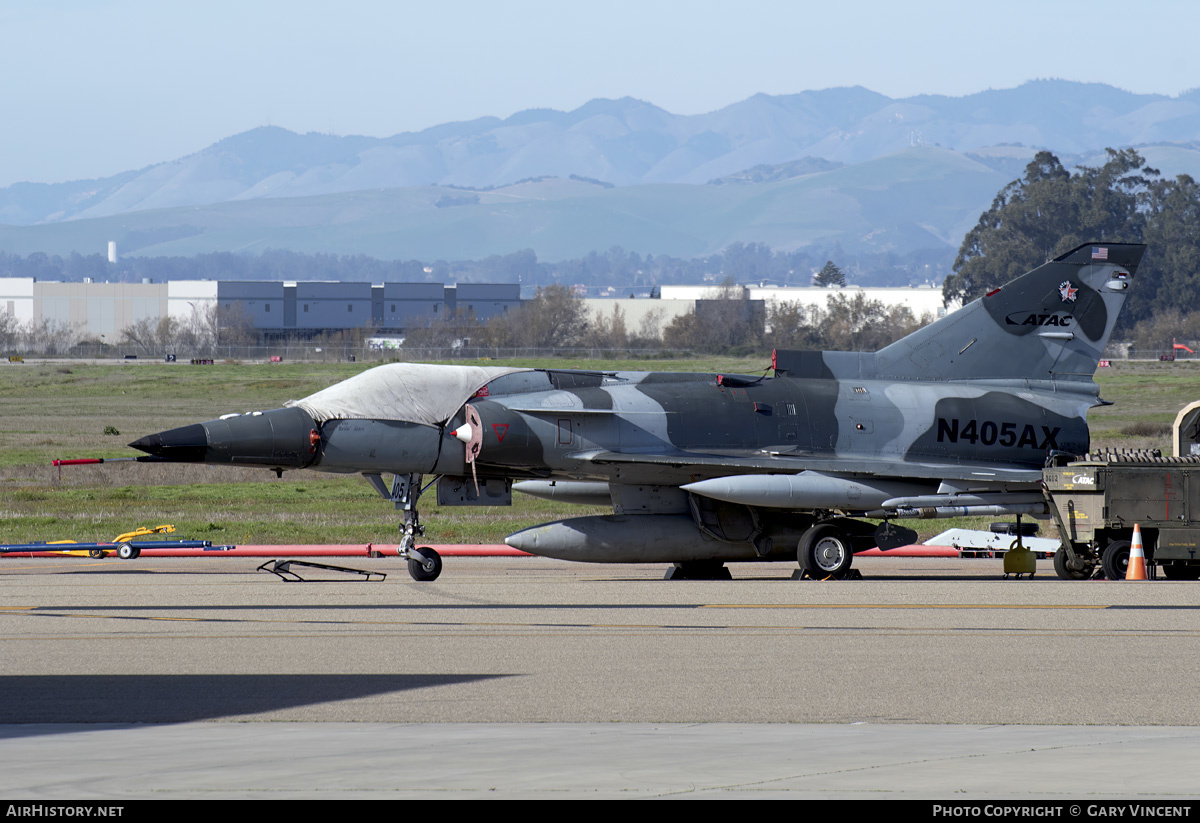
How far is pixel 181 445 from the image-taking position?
1892 cm

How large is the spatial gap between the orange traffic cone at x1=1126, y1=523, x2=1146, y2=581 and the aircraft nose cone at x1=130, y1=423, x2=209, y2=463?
12.6m

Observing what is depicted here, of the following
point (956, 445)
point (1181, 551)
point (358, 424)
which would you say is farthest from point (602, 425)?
point (1181, 551)

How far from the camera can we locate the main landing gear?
746 inches

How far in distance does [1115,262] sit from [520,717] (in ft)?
56.8

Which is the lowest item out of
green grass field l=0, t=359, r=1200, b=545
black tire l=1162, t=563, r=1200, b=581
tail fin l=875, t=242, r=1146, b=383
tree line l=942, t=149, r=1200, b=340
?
green grass field l=0, t=359, r=1200, b=545

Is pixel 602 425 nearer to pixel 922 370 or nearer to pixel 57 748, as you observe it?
pixel 922 370

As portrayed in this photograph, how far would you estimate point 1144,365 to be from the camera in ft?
368

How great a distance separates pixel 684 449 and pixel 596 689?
10349 mm

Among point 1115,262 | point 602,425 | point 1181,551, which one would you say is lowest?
point 1181,551

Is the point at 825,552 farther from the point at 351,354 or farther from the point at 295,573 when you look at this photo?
the point at 351,354

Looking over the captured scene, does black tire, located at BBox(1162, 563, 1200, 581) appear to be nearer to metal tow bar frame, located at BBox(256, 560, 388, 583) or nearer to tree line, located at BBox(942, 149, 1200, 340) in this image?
metal tow bar frame, located at BBox(256, 560, 388, 583)

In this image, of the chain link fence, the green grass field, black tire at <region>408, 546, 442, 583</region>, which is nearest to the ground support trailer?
the green grass field

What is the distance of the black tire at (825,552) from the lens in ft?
65.9

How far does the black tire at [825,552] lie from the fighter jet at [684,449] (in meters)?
0.02
